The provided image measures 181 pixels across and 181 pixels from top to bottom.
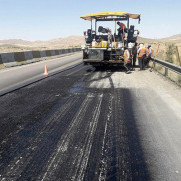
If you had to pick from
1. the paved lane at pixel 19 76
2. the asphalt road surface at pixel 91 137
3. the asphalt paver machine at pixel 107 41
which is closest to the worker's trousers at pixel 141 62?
the asphalt paver machine at pixel 107 41

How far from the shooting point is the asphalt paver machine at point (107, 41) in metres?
11.7

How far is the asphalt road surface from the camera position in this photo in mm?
2643

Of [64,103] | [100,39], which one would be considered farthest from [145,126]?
[100,39]

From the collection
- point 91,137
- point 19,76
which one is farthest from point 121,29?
point 91,137

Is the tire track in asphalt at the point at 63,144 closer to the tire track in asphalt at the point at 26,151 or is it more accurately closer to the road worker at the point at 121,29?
the tire track in asphalt at the point at 26,151

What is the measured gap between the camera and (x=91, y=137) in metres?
3.58

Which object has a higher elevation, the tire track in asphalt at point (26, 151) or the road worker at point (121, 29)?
the road worker at point (121, 29)

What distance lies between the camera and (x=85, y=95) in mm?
6492

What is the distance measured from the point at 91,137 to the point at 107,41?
9.70 m

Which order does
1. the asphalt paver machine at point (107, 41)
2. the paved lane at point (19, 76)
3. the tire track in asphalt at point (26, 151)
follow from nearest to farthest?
1. the tire track in asphalt at point (26, 151)
2. the paved lane at point (19, 76)
3. the asphalt paver machine at point (107, 41)

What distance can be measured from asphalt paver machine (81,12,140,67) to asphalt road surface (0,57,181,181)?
5.58 metres

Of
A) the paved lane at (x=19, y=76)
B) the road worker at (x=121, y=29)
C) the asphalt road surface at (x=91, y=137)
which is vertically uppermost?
the road worker at (x=121, y=29)

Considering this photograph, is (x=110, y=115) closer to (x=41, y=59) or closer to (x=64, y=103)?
(x=64, y=103)

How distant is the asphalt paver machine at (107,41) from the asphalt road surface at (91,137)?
5.58 m
